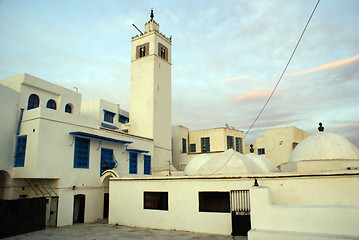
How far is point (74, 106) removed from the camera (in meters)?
22.3

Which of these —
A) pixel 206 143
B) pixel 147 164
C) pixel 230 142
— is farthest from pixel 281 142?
pixel 147 164

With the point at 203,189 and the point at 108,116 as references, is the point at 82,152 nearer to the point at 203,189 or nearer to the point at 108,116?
the point at 203,189

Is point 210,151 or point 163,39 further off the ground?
point 163,39

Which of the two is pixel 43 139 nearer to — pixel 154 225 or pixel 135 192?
pixel 135 192

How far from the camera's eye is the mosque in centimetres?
1017

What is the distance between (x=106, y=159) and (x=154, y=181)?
5724 mm

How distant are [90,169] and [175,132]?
1699 cm

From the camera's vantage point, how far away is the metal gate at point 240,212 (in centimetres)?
1228

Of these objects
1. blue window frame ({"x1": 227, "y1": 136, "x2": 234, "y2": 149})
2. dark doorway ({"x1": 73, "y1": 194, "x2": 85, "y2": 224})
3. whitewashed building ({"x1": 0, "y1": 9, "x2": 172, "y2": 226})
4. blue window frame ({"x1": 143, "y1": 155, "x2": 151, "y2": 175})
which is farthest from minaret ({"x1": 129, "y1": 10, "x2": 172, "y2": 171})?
blue window frame ({"x1": 227, "y1": 136, "x2": 234, "y2": 149})

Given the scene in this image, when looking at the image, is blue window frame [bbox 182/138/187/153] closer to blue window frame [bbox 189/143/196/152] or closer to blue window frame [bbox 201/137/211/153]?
blue window frame [bbox 189/143/196/152]

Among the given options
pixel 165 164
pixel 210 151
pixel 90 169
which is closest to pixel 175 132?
pixel 210 151

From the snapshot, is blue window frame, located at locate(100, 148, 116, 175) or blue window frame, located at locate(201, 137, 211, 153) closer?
blue window frame, located at locate(100, 148, 116, 175)

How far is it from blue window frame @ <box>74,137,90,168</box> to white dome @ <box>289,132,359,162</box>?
13.5 meters

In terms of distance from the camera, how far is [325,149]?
15.5 meters
